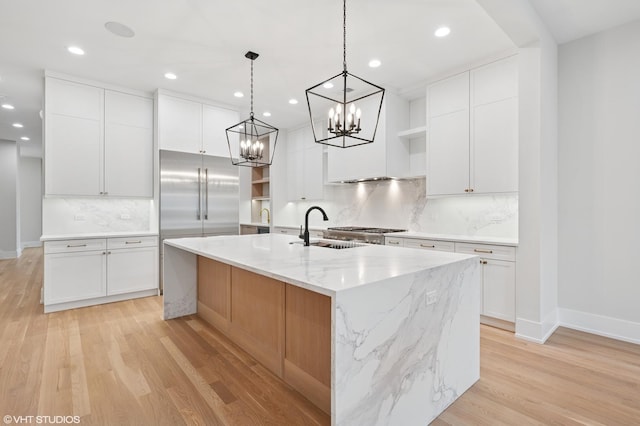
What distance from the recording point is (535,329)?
2.92 meters

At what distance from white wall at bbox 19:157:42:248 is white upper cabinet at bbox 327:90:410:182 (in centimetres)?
989

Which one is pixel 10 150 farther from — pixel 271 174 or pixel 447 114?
pixel 447 114

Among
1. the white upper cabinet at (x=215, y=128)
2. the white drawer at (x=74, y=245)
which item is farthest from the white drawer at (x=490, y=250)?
the white drawer at (x=74, y=245)

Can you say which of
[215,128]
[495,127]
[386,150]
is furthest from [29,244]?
[495,127]

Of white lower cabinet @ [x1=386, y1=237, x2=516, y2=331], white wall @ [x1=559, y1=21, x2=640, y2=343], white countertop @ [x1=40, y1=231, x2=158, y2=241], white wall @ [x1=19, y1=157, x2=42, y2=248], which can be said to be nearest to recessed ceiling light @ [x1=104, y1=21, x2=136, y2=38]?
white countertop @ [x1=40, y1=231, x2=158, y2=241]

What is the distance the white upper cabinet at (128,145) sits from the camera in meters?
4.30

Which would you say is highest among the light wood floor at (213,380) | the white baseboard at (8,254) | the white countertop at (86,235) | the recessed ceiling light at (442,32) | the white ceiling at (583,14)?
the white ceiling at (583,14)

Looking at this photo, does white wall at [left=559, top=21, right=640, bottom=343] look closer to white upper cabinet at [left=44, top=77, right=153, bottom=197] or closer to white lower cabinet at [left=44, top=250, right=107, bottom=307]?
white upper cabinet at [left=44, top=77, right=153, bottom=197]

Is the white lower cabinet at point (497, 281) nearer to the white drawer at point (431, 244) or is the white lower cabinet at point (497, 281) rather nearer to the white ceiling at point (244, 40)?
the white drawer at point (431, 244)

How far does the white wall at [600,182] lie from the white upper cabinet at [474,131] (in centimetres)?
49

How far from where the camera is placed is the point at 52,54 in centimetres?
343

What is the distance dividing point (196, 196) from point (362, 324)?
4023 millimetres

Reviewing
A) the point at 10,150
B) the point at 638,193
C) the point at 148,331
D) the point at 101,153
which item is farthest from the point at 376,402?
the point at 10,150

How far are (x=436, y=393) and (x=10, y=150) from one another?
10159mm
